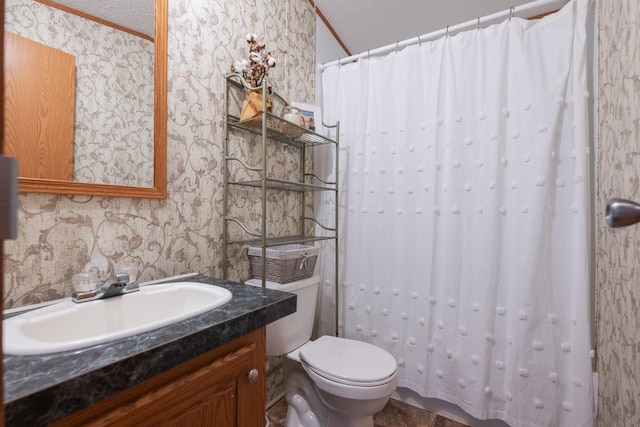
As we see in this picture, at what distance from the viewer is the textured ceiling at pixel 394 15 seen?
5.95ft

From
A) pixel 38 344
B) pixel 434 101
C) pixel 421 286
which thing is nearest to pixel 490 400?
pixel 421 286

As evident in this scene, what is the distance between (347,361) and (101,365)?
1.02 m

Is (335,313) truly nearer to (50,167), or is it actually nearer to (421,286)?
(421,286)

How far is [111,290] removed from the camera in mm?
920

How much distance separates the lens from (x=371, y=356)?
4.52ft

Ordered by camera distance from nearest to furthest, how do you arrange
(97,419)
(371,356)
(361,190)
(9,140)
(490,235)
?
(97,419) → (9,140) → (371,356) → (490,235) → (361,190)

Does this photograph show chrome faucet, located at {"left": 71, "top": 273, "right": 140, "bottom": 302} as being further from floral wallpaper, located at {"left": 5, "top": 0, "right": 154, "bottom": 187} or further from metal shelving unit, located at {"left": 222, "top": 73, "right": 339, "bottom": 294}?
metal shelving unit, located at {"left": 222, "top": 73, "right": 339, "bottom": 294}

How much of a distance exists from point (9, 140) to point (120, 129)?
31 centimetres

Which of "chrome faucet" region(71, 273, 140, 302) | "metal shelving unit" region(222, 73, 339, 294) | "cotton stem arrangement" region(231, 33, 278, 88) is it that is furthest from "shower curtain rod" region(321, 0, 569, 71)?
"chrome faucet" region(71, 273, 140, 302)

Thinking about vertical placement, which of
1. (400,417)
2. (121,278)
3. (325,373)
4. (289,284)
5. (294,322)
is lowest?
(400,417)

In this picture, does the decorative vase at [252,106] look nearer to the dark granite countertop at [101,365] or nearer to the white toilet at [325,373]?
the white toilet at [325,373]

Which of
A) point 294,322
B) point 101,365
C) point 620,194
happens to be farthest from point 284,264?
point 620,194

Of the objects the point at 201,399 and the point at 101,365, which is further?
the point at 201,399

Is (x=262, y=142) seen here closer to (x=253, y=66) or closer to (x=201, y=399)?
(x=253, y=66)
